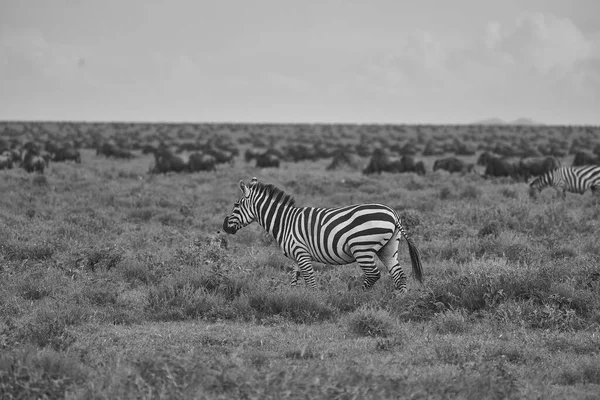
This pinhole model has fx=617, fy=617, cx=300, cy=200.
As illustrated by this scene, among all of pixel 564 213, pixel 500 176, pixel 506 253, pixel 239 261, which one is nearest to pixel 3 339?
pixel 239 261

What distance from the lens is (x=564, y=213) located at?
14.2 metres

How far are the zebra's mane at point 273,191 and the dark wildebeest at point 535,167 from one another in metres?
17.0

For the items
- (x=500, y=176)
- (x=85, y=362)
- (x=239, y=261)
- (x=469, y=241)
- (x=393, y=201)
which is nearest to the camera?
(x=85, y=362)

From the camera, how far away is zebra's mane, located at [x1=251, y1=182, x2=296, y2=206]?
8.98 m

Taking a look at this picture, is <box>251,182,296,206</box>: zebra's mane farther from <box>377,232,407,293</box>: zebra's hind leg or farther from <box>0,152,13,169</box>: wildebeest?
<box>0,152,13,169</box>: wildebeest

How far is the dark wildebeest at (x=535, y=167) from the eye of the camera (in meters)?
23.6

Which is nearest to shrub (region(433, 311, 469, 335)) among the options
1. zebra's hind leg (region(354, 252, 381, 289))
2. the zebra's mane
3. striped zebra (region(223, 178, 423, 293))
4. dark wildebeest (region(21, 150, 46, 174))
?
striped zebra (region(223, 178, 423, 293))

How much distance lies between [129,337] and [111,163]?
24.3 metres

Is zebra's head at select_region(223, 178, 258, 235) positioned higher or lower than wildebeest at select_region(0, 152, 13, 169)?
higher

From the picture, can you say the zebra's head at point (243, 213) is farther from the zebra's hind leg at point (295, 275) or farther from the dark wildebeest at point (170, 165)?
the dark wildebeest at point (170, 165)

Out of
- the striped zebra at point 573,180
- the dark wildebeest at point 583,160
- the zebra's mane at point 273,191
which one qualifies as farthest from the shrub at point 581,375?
the dark wildebeest at point 583,160

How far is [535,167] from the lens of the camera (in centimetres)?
2373

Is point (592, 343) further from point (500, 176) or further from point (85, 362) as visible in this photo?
point (500, 176)

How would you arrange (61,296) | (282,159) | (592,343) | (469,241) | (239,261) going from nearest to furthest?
1. (592,343)
2. (61,296)
3. (239,261)
4. (469,241)
5. (282,159)
